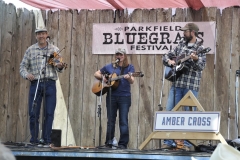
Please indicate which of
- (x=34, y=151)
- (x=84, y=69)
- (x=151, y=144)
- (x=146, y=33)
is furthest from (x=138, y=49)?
(x=34, y=151)

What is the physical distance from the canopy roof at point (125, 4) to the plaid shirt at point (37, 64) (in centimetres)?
127

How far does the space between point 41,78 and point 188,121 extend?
293cm

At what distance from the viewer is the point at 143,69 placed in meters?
9.12

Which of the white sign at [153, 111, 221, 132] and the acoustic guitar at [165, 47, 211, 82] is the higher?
the acoustic guitar at [165, 47, 211, 82]

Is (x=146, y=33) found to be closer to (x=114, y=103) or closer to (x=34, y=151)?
(x=114, y=103)

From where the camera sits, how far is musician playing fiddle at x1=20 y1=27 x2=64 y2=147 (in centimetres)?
797

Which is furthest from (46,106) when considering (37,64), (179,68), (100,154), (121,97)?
(100,154)

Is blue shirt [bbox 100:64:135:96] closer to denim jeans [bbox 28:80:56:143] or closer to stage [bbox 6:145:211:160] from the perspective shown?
denim jeans [bbox 28:80:56:143]

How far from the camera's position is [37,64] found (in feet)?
26.6

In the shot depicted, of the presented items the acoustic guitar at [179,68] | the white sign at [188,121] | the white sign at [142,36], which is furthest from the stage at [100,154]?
the white sign at [142,36]

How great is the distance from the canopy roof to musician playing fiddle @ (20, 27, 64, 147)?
3.97 feet

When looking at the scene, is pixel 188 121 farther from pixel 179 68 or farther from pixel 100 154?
pixel 179 68

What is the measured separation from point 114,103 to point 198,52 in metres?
1.54

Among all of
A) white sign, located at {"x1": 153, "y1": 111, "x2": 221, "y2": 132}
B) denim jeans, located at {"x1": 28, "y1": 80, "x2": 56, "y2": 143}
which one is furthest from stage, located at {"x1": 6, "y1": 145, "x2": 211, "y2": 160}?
denim jeans, located at {"x1": 28, "y1": 80, "x2": 56, "y2": 143}
